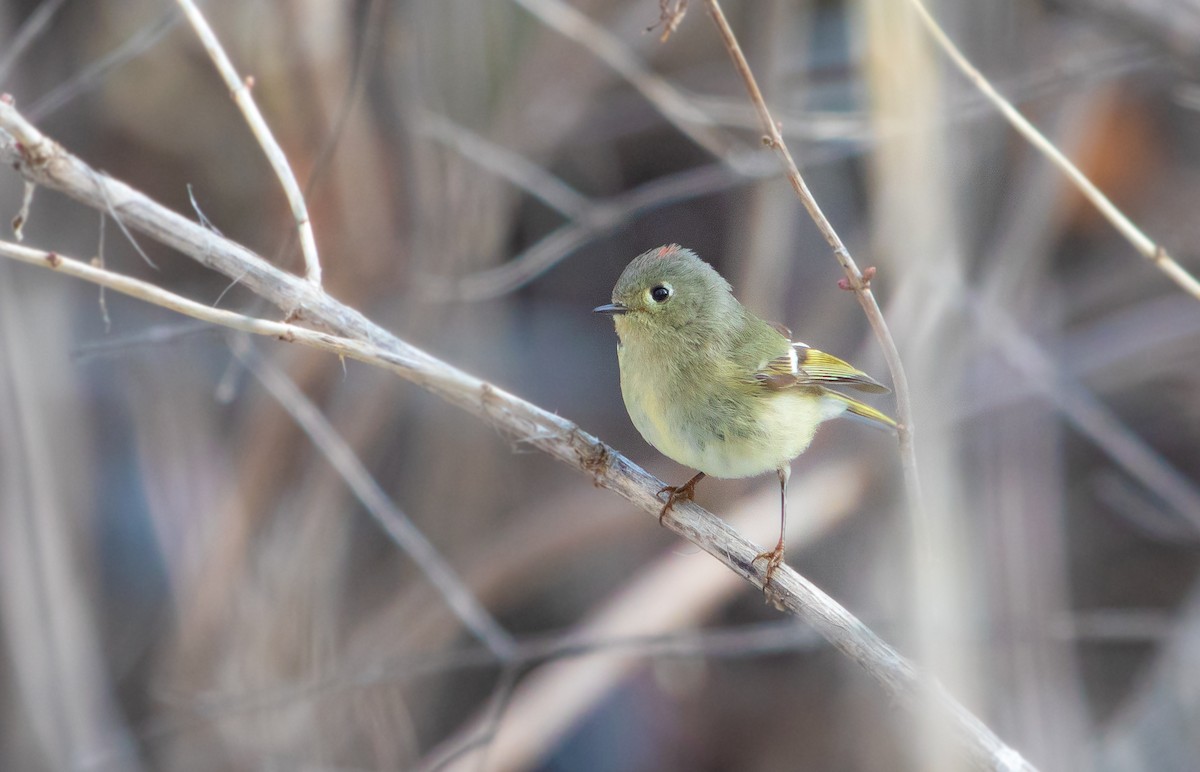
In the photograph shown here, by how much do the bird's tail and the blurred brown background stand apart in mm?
501

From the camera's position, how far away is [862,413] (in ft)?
7.64

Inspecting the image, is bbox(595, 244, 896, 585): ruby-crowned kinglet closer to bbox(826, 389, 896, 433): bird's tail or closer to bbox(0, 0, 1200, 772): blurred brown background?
bbox(826, 389, 896, 433): bird's tail

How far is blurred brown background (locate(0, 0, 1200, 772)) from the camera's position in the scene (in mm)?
3152

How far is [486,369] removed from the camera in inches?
150

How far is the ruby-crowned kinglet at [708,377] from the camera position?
78.4 inches

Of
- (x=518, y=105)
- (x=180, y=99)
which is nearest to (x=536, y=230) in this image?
(x=518, y=105)

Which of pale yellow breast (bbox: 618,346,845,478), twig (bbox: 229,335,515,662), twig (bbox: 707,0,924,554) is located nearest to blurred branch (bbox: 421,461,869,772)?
twig (bbox: 229,335,515,662)

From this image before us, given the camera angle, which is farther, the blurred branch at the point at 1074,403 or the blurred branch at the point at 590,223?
the blurred branch at the point at 1074,403

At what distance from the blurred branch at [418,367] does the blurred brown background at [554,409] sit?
113 cm

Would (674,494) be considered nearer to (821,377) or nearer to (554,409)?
(821,377)

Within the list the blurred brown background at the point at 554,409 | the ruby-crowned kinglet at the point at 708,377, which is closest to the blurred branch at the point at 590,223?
the blurred brown background at the point at 554,409

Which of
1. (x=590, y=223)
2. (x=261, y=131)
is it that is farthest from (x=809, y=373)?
(x=261, y=131)

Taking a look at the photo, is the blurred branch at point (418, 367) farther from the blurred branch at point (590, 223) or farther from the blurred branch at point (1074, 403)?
the blurred branch at point (1074, 403)

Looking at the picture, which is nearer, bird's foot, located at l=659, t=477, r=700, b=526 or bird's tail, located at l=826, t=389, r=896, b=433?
bird's foot, located at l=659, t=477, r=700, b=526
